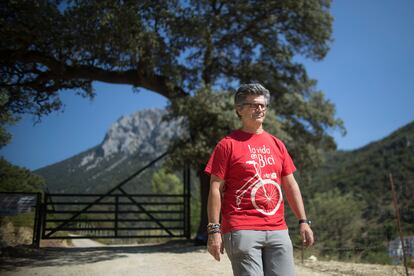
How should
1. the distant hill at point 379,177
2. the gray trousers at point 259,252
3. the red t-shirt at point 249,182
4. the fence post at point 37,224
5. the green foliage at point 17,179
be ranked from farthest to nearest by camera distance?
the distant hill at point 379,177 < the green foliage at point 17,179 < the fence post at point 37,224 < the red t-shirt at point 249,182 < the gray trousers at point 259,252

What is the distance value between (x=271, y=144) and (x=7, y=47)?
9.14m

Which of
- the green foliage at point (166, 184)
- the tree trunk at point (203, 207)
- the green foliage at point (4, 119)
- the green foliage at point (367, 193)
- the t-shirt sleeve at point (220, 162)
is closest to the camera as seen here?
the t-shirt sleeve at point (220, 162)

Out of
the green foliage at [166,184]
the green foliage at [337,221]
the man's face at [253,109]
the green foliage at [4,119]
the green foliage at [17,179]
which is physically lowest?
the green foliage at [337,221]

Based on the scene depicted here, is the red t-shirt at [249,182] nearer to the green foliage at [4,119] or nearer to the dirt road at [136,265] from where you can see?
the dirt road at [136,265]

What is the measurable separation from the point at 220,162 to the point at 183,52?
8857 mm

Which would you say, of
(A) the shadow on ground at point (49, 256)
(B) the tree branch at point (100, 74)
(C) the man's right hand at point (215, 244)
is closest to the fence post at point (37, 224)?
(A) the shadow on ground at point (49, 256)

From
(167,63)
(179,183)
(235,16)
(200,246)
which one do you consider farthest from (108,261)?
(179,183)

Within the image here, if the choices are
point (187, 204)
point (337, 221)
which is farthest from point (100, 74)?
point (337, 221)

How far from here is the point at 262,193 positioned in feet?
8.67

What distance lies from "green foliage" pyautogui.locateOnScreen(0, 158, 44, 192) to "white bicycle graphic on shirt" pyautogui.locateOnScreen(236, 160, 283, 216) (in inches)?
373

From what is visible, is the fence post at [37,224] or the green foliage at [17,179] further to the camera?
the green foliage at [17,179]

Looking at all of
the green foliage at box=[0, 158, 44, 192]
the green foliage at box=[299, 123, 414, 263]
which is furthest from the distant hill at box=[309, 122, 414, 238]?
the green foliage at box=[0, 158, 44, 192]

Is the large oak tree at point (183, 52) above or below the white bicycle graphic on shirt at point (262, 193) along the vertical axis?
above

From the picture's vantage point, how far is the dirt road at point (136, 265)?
6773 millimetres
